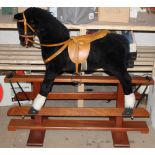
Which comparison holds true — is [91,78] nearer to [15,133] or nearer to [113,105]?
[113,105]

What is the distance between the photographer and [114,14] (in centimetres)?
235

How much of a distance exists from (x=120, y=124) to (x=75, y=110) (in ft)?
1.23

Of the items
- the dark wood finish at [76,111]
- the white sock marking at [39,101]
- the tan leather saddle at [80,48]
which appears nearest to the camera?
the tan leather saddle at [80,48]

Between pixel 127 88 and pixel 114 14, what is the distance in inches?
22.7

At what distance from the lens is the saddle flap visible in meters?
2.16

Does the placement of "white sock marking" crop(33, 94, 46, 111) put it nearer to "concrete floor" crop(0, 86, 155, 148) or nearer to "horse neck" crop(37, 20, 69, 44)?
"concrete floor" crop(0, 86, 155, 148)

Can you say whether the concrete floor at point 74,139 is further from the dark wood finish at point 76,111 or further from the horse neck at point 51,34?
the horse neck at point 51,34

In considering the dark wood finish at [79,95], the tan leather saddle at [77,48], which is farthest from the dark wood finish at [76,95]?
the tan leather saddle at [77,48]

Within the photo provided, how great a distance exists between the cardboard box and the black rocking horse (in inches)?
7.5

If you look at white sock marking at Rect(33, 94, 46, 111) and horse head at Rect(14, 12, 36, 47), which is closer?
horse head at Rect(14, 12, 36, 47)

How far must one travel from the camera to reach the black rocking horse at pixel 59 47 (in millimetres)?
2084

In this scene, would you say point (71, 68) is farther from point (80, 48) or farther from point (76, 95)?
point (76, 95)

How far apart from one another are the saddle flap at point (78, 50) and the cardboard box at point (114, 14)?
13.2 inches

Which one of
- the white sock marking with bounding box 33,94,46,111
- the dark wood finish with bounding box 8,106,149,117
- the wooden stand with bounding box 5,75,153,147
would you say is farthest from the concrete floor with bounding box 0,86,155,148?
the white sock marking with bounding box 33,94,46,111
